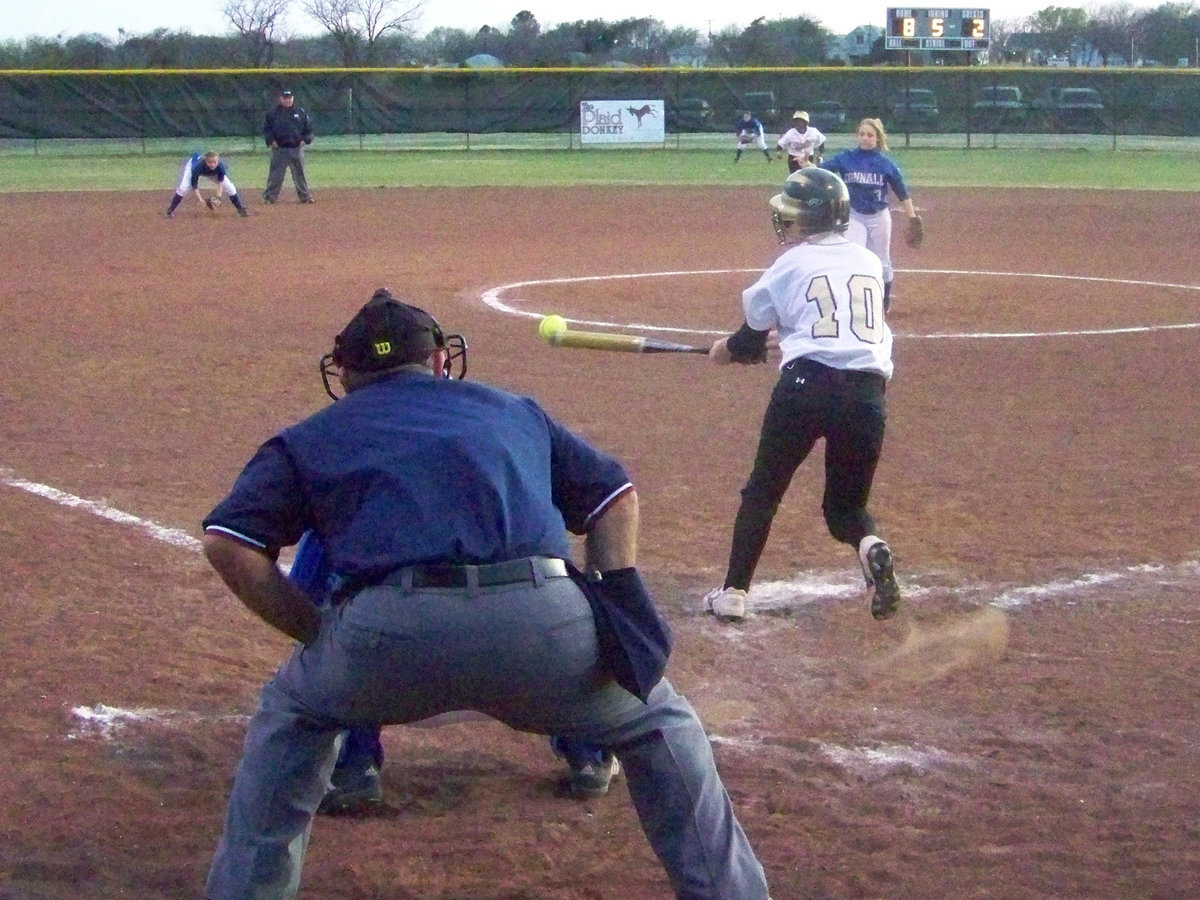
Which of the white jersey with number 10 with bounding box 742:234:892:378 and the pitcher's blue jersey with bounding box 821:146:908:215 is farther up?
the pitcher's blue jersey with bounding box 821:146:908:215

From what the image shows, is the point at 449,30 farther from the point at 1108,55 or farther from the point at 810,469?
the point at 810,469

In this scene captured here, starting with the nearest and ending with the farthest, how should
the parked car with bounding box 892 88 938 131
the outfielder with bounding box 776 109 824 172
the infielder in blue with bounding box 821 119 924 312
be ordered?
1. the infielder in blue with bounding box 821 119 924 312
2. the outfielder with bounding box 776 109 824 172
3. the parked car with bounding box 892 88 938 131

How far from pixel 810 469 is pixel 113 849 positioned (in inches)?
205

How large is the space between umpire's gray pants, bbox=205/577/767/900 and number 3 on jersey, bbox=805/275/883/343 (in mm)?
2658

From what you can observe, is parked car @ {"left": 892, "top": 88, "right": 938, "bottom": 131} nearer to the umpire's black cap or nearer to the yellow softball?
the yellow softball

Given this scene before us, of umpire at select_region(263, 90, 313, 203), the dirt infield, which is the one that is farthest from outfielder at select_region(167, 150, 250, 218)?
the dirt infield

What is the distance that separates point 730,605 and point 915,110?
1609 inches

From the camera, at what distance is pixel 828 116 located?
4534 cm

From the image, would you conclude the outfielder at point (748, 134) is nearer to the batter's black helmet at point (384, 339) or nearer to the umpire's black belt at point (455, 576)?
the batter's black helmet at point (384, 339)

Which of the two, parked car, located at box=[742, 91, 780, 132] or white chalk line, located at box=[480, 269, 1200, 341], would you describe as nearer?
white chalk line, located at box=[480, 269, 1200, 341]

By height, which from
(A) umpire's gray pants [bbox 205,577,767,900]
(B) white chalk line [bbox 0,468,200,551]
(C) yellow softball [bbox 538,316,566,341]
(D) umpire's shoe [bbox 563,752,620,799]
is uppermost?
(C) yellow softball [bbox 538,316,566,341]

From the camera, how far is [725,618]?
20.0 feet

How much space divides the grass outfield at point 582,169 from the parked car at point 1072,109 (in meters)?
2.76

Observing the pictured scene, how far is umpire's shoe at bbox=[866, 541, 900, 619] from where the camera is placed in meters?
5.68
